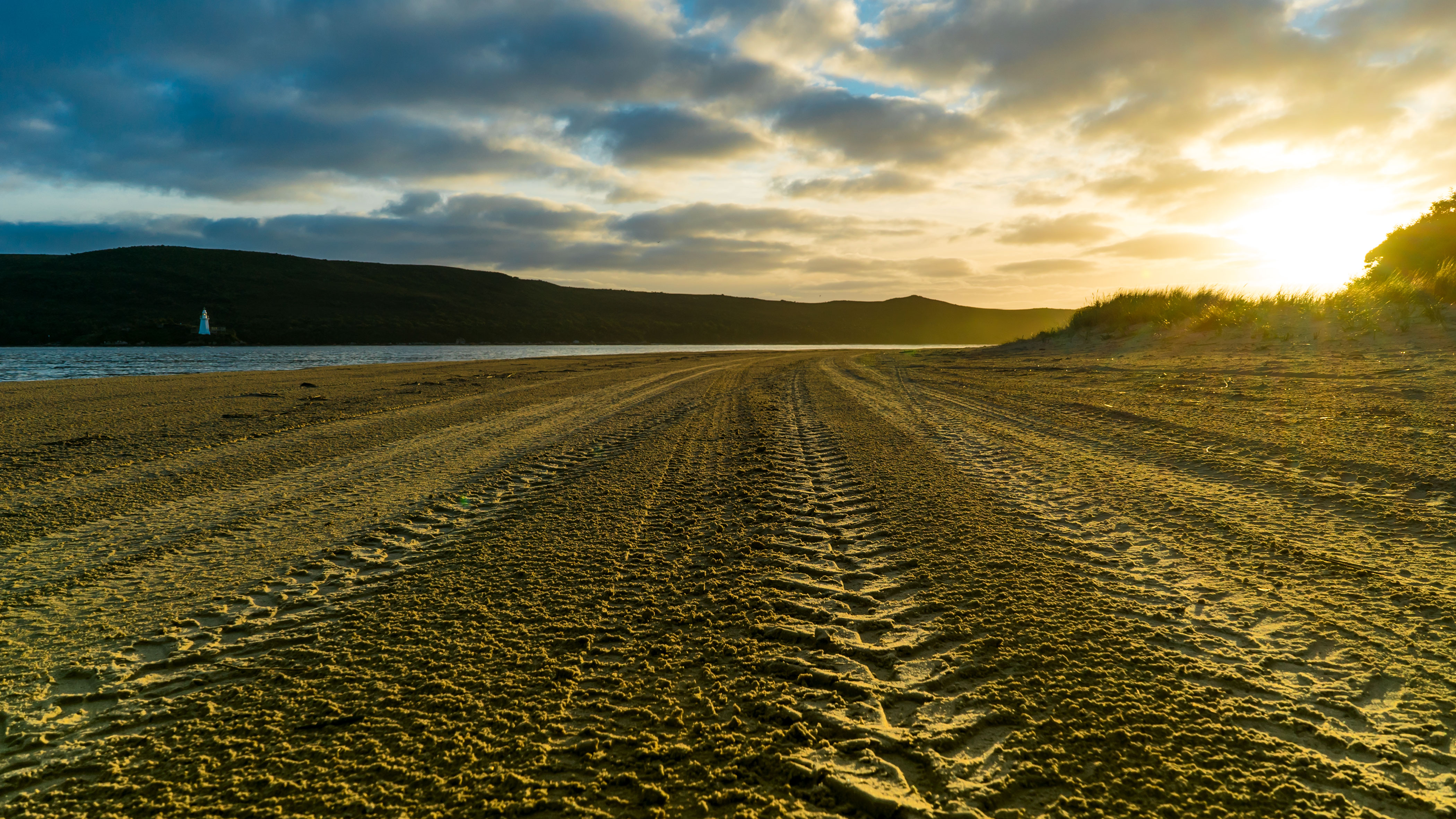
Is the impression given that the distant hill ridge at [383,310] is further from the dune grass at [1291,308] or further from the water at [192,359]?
the dune grass at [1291,308]

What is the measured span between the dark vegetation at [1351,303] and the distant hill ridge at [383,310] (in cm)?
3105

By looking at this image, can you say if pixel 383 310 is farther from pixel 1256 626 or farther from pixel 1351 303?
pixel 1256 626

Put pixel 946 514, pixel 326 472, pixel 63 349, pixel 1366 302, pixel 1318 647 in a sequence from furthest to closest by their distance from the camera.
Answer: pixel 63 349 < pixel 1366 302 < pixel 326 472 < pixel 946 514 < pixel 1318 647

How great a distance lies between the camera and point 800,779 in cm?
177

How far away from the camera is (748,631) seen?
2.69 metres

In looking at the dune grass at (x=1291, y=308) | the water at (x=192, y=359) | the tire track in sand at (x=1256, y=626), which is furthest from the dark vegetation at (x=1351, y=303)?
the water at (x=192, y=359)

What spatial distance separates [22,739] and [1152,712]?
11.9 feet

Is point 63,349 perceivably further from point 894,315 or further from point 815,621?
point 894,315

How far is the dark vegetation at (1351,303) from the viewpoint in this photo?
494 inches

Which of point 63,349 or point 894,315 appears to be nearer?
point 63,349

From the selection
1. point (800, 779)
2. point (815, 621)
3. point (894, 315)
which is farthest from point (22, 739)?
point (894, 315)

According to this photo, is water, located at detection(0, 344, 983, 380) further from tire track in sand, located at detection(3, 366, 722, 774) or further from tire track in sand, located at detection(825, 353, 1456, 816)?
tire track in sand, located at detection(825, 353, 1456, 816)

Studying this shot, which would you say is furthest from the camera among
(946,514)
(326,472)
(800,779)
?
(326,472)

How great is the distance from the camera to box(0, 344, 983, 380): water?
78.7ft
